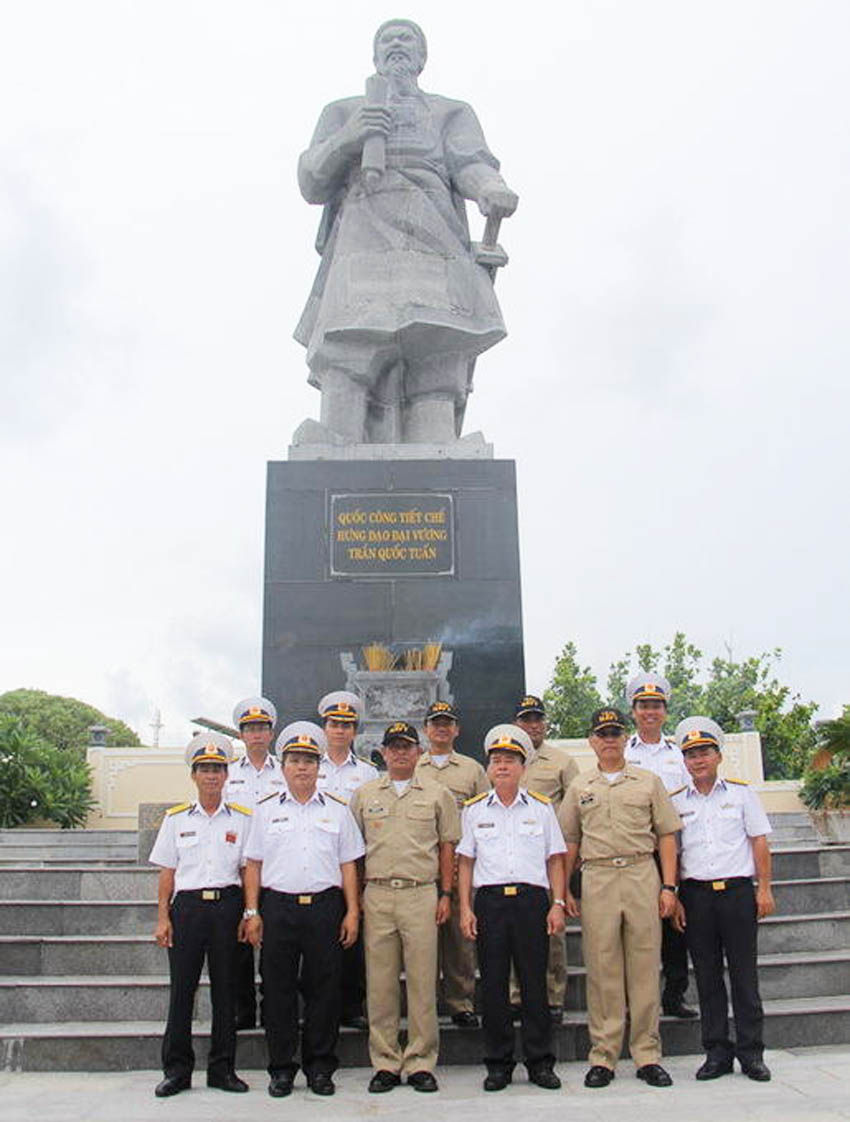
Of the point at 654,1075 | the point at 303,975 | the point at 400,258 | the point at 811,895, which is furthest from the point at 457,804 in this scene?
the point at 400,258

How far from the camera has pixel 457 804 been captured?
527 centimetres

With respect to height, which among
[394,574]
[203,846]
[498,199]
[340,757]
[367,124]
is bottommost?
[203,846]

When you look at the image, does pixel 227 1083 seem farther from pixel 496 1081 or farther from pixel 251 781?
pixel 251 781

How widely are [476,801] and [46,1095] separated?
217 centimetres

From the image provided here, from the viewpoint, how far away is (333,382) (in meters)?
9.52

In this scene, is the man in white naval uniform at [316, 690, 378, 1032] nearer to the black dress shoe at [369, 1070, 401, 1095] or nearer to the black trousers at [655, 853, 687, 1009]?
the black dress shoe at [369, 1070, 401, 1095]

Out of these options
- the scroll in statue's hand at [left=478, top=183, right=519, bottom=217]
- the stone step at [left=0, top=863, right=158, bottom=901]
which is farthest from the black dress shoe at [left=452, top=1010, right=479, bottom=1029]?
the scroll in statue's hand at [left=478, top=183, right=519, bottom=217]

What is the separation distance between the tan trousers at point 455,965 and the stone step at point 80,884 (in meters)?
1.87

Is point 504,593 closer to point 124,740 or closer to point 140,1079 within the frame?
point 140,1079

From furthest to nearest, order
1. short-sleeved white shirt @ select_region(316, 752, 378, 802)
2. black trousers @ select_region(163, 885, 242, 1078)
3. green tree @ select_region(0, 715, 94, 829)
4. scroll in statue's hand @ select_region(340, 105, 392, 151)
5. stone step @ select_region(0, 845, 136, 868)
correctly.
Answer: green tree @ select_region(0, 715, 94, 829) < scroll in statue's hand @ select_region(340, 105, 392, 151) < stone step @ select_region(0, 845, 136, 868) < short-sleeved white shirt @ select_region(316, 752, 378, 802) < black trousers @ select_region(163, 885, 242, 1078)

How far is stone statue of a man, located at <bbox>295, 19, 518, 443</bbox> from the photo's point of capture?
9484mm

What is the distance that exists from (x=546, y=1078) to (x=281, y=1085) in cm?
110

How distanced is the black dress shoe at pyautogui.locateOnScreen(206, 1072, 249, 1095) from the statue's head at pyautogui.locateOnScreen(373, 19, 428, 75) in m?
8.61

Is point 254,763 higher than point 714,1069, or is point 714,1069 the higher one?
point 254,763
